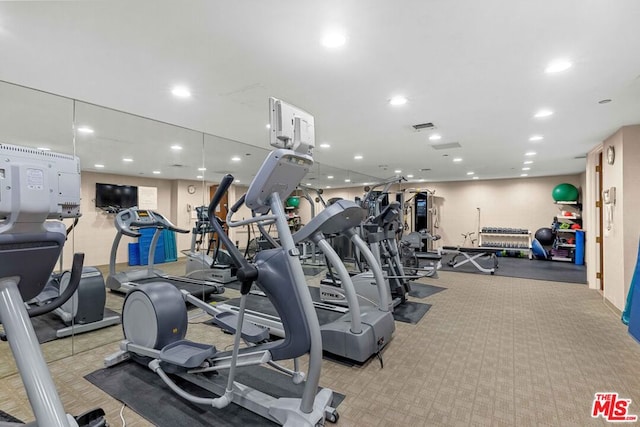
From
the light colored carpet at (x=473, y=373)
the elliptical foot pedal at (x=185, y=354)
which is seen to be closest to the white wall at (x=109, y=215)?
the light colored carpet at (x=473, y=373)

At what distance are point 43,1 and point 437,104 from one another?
3394 mm

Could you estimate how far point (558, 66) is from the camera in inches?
99.6

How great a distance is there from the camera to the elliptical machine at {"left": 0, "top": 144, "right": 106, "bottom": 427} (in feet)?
3.45

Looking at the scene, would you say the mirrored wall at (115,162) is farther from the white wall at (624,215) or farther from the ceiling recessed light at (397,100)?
the white wall at (624,215)

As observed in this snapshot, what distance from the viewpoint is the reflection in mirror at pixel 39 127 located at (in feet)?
9.07

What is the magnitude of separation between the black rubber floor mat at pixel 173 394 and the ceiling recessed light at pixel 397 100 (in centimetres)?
286

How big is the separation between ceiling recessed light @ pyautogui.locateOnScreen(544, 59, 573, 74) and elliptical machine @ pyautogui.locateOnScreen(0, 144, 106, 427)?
3480mm

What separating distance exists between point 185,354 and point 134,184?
3.65 m

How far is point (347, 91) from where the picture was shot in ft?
10.1

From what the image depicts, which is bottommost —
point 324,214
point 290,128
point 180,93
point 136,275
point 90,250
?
point 136,275

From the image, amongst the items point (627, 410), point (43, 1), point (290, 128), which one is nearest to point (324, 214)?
point (290, 128)

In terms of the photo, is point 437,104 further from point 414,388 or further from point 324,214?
point 414,388

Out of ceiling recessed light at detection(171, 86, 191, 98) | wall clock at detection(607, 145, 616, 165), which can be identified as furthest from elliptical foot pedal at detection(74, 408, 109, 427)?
wall clock at detection(607, 145, 616, 165)

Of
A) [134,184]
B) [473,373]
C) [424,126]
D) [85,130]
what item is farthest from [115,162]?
[473,373]
